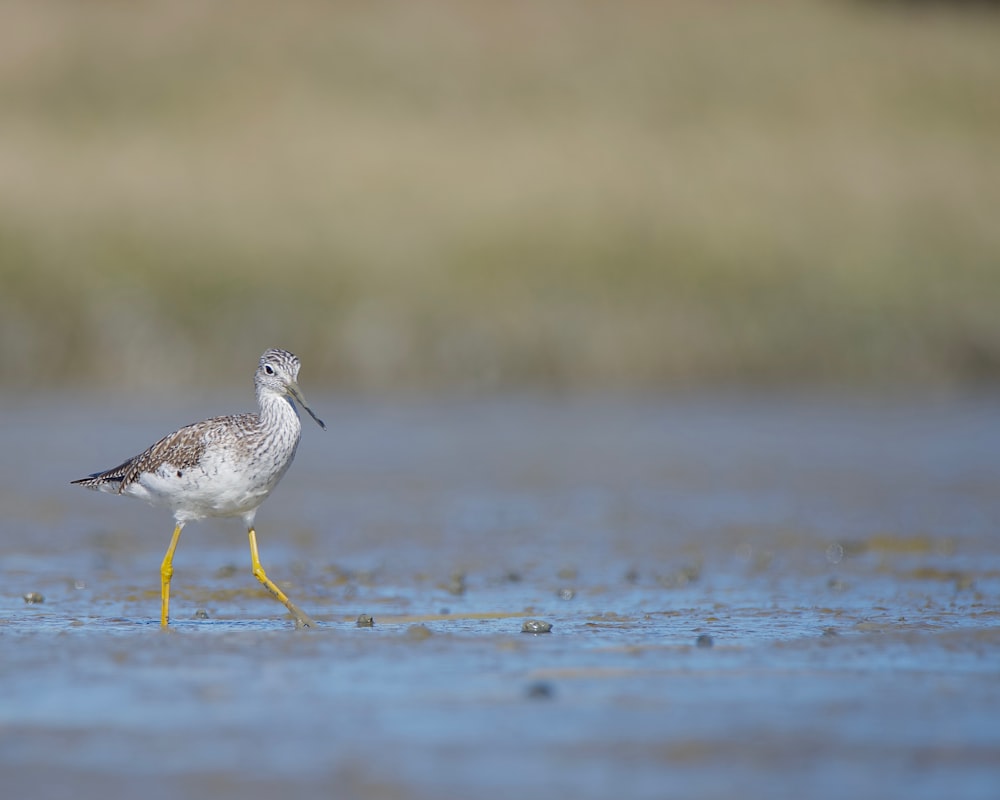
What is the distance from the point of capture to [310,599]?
31.3 feet

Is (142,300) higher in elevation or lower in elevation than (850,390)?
higher

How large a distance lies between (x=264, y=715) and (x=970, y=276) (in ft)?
67.4

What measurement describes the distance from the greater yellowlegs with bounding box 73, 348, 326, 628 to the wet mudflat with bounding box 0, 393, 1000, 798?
0.60 m

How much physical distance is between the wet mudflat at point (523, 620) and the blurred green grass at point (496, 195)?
4134 millimetres

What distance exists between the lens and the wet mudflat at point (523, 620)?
539cm

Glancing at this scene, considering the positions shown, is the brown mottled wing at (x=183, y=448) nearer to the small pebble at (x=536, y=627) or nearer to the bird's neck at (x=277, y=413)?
the bird's neck at (x=277, y=413)

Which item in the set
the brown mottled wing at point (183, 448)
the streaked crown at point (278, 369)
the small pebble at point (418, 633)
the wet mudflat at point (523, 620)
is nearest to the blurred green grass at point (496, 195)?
the wet mudflat at point (523, 620)

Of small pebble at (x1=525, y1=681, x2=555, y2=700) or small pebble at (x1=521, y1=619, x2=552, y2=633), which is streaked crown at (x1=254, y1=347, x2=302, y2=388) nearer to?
small pebble at (x1=521, y1=619, x2=552, y2=633)

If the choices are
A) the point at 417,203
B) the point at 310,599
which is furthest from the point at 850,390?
the point at 310,599

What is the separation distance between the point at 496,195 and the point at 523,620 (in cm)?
1714

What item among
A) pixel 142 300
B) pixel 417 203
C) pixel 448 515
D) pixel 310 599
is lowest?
pixel 310 599

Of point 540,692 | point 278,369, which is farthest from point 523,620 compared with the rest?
point 278,369

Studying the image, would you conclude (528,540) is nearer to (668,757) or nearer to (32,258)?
(668,757)

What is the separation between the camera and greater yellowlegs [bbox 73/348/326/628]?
29.9 ft
